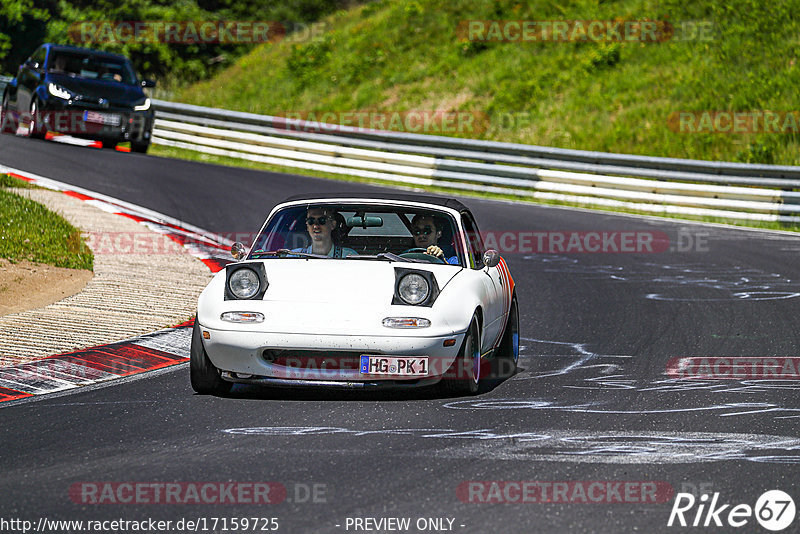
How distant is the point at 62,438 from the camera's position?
6145 mm

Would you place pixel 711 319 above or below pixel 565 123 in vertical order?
below

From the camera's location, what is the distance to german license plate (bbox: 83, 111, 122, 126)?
22.3 metres

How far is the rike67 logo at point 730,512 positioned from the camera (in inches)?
190

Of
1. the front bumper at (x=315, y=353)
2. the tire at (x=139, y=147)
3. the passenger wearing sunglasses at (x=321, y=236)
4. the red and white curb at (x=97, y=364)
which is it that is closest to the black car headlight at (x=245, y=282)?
the front bumper at (x=315, y=353)

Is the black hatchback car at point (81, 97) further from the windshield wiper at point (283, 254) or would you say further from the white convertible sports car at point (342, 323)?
the white convertible sports car at point (342, 323)

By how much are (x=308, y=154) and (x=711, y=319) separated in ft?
49.3

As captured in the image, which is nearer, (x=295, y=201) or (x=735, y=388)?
(x=735, y=388)

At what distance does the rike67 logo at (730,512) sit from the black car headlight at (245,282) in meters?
3.04

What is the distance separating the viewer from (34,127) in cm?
2339

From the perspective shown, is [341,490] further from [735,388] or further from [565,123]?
[565,123]

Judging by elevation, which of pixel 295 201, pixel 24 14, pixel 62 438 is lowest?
pixel 62 438

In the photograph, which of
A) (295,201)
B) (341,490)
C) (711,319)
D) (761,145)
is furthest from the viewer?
(761,145)

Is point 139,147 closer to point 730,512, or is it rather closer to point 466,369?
point 466,369

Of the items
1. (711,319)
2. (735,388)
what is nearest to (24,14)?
(711,319)
